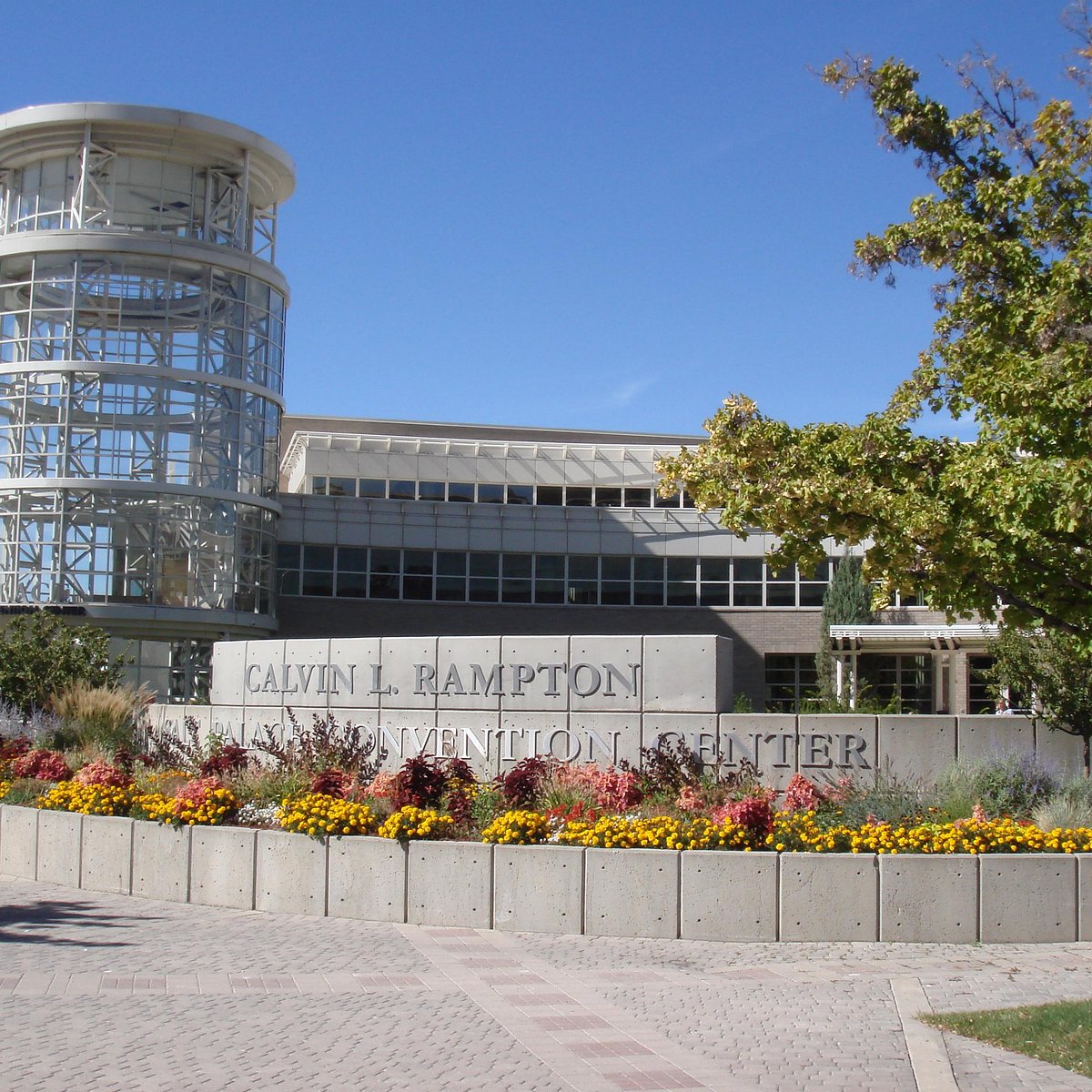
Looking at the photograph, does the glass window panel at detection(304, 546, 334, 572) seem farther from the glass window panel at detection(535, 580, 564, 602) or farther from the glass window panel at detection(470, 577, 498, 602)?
the glass window panel at detection(535, 580, 564, 602)

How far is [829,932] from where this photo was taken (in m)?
11.0

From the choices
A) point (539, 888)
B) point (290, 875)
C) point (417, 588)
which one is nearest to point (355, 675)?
point (290, 875)

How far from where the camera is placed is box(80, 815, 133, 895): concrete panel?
13.5 metres

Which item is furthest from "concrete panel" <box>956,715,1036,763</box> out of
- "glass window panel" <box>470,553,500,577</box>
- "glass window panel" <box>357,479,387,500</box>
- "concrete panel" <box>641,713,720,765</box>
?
"glass window panel" <box>357,479,387,500</box>

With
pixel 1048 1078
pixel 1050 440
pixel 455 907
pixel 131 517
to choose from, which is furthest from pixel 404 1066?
pixel 131 517

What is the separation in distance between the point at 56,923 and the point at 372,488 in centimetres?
3566

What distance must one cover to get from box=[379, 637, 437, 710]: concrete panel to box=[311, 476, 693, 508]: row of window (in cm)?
2786

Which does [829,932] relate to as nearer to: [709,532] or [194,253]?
[194,253]

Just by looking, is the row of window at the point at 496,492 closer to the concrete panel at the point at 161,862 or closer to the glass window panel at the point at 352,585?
the glass window panel at the point at 352,585

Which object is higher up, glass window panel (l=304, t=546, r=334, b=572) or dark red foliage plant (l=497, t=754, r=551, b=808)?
glass window panel (l=304, t=546, r=334, b=572)

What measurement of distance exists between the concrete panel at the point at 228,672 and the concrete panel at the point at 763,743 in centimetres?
829

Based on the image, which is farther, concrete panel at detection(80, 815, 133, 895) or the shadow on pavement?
concrete panel at detection(80, 815, 133, 895)

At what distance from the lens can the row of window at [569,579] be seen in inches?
1802

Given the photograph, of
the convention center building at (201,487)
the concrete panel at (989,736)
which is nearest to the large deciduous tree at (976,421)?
the concrete panel at (989,736)
